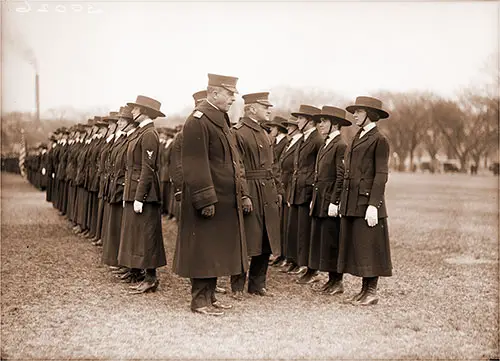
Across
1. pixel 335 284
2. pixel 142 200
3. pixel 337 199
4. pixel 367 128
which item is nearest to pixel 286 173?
pixel 337 199

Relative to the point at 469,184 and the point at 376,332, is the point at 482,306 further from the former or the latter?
the point at 469,184

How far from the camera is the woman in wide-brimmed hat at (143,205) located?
6613mm

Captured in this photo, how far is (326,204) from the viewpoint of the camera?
715cm

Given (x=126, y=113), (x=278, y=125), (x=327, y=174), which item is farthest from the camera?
(x=278, y=125)

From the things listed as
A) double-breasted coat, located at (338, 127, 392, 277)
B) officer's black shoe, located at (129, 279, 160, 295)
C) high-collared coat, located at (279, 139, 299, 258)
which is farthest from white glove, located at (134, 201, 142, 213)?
high-collared coat, located at (279, 139, 299, 258)

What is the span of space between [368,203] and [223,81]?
1950mm

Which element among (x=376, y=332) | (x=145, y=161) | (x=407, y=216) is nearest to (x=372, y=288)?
(x=376, y=332)

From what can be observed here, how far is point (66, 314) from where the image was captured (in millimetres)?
5727

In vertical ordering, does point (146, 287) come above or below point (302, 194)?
below

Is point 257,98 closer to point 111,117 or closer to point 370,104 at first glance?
point 370,104

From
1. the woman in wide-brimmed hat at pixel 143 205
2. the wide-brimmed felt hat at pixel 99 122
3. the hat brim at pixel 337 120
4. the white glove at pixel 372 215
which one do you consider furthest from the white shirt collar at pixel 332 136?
the wide-brimmed felt hat at pixel 99 122

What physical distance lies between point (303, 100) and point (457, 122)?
1110 cm

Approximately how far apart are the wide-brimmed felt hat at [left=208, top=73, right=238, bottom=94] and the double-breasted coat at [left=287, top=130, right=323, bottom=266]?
7.29 ft

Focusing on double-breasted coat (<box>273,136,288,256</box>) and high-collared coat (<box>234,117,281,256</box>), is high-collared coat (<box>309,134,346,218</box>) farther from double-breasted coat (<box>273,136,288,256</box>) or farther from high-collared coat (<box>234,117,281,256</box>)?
double-breasted coat (<box>273,136,288,256</box>)
